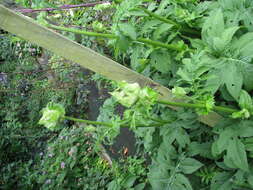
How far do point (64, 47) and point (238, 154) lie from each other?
35.3 inches

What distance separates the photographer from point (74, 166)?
3359 mm

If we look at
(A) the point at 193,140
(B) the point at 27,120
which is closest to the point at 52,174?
(B) the point at 27,120

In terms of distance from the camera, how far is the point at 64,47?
1.18m

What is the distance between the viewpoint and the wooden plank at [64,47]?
1091 millimetres

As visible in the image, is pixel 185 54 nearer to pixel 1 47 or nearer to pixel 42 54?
pixel 42 54

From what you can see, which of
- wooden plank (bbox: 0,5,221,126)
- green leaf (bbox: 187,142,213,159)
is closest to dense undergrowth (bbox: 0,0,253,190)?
green leaf (bbox: 187,142,213,159)

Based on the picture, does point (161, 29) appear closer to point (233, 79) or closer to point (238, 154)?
point (233, 79)

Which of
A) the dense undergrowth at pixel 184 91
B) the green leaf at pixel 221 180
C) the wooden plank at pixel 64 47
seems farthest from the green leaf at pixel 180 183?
the wooden plank at pixel 64 47

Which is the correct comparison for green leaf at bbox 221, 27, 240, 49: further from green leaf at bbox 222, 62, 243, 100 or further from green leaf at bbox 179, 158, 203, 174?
green leaf at bbox 179, 158, 203, 174

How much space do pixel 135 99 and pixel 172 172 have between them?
2.93 ft

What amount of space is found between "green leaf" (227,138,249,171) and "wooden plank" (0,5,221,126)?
358mm

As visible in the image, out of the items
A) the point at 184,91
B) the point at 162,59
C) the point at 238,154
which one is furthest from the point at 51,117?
the point at 238,154

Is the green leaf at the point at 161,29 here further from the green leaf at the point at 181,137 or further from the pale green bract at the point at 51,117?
the pale green bract at the point at 51,117

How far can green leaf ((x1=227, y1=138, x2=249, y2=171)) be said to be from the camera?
1.29 m
